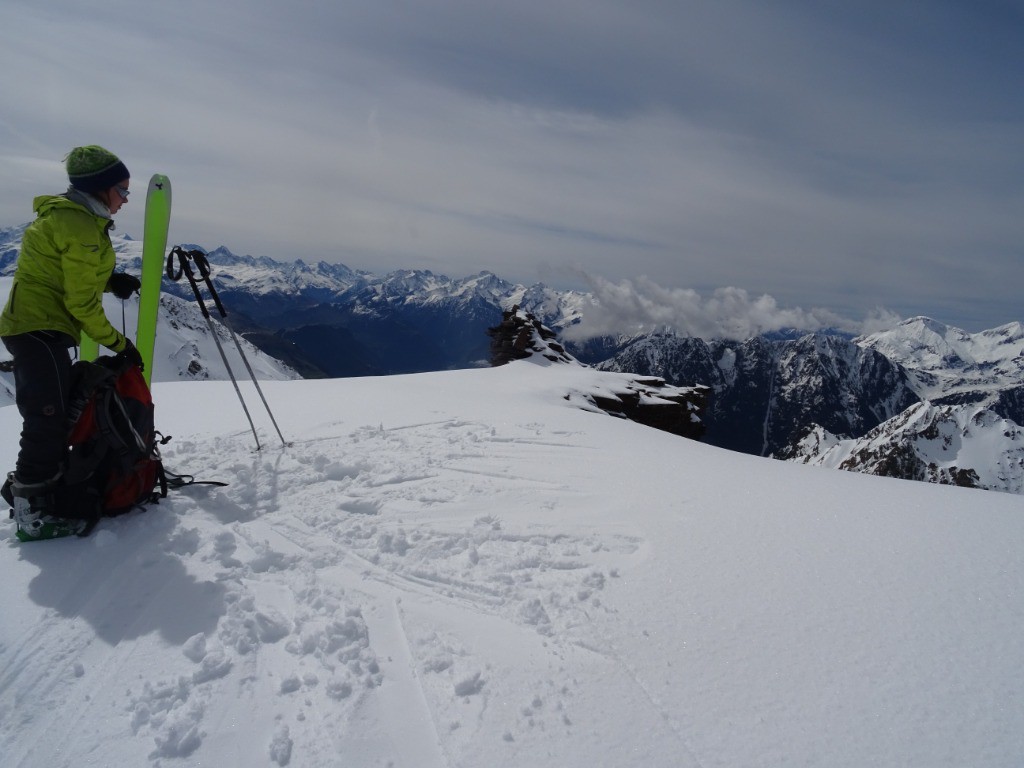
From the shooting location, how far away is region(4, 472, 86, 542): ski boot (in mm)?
4734

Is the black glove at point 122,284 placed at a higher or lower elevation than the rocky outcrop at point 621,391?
higher

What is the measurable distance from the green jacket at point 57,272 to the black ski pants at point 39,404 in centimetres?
16

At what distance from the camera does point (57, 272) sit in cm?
504

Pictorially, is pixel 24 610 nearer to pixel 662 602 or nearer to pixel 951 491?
pixel 662 602

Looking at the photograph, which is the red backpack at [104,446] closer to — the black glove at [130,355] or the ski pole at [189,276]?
the black glove at [130,355]

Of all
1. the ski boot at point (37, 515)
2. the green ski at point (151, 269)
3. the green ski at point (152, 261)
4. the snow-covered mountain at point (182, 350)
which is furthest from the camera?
the snow-covered mountain at point (182, 350)

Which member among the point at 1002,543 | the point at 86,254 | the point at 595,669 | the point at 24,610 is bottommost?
the point at 24,610

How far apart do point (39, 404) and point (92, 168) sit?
239 cm

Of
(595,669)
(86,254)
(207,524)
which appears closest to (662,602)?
(595,669)

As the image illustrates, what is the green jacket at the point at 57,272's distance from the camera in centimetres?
485

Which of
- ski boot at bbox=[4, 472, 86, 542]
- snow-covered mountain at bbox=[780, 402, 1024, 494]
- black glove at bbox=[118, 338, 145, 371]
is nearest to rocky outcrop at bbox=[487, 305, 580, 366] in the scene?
black glove at bbox=[118, 338, 145, 371]

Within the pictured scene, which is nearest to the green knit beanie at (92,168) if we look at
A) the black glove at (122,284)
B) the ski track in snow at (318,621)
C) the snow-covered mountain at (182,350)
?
the black glove at (122,284)

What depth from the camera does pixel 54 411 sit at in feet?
16.3

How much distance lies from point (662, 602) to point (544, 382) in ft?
62.6
